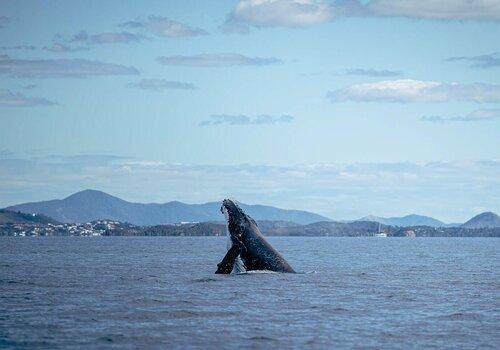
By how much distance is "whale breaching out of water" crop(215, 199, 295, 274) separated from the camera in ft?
160

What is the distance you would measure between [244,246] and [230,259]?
2.47 metres

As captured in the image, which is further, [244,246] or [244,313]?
[244,246]

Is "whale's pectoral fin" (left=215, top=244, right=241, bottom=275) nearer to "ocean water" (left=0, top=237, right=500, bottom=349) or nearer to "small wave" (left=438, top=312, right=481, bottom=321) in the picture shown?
"ocean water" (left=0, top=237, right=500, bottom=349)

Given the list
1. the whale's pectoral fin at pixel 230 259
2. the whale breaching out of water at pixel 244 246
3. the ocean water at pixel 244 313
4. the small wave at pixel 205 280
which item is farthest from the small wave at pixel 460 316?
the small wave at pixel 205 280

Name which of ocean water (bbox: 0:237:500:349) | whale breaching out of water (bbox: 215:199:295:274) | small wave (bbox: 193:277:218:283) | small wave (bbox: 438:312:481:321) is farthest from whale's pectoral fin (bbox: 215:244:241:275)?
small wave (bbox: 438:312:481:321)

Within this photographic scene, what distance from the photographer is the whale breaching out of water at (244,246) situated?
160 ft

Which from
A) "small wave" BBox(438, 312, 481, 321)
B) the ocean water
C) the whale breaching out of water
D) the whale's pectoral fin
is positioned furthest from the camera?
the whale's pectoral fin

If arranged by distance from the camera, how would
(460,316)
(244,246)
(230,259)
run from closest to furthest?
(460,316), (244,246), (230,259)

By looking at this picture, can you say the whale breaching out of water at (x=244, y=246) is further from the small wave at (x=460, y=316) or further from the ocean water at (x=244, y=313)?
the small wave at (x=460, y=316)

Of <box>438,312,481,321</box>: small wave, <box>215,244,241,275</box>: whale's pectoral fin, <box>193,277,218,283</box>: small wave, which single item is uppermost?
<box>215,244,241,275</box>: whale's pectoral fin

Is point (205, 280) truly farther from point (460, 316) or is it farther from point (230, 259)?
point (460, 316)

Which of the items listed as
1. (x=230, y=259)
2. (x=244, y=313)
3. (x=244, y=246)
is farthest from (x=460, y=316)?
(x=230, y=259)

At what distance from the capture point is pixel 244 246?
4862 cm

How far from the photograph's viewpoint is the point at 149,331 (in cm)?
3050
